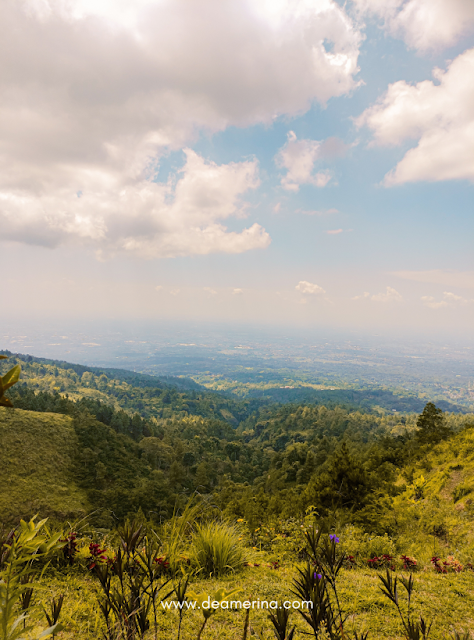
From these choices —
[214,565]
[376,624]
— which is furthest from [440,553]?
[214,565]

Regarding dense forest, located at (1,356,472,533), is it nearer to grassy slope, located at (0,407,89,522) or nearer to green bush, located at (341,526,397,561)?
green bush, located at (341,526,397,561)

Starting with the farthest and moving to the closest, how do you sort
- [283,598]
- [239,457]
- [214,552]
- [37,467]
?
[239,457] → [37,467] → [214,552] → [283,598]

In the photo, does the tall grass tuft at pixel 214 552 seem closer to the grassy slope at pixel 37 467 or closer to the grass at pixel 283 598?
the grass at pixel 283 598

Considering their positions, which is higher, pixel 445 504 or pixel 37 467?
pixel 445 504

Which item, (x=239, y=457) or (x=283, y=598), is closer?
(x=283, y=598)

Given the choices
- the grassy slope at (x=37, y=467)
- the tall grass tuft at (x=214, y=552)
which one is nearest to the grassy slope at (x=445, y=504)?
the tall grass tuft at (x=214, y=552)

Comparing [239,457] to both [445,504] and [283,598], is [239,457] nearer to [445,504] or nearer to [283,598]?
[445,504]

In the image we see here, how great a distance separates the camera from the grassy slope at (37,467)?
2642cm

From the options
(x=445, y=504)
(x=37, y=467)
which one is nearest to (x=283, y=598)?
(x=445, y=504)

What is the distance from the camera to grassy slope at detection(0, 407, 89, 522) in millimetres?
26422

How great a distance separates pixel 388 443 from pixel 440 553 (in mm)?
21146

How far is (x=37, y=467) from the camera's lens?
32469mm

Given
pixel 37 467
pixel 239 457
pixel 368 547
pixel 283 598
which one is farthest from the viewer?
pixel 239 457

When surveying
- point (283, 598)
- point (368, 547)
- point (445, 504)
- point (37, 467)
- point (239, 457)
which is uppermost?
point (283, 598)
